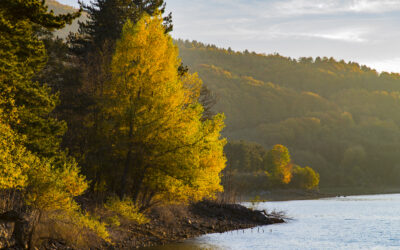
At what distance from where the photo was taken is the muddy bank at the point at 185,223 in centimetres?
2562

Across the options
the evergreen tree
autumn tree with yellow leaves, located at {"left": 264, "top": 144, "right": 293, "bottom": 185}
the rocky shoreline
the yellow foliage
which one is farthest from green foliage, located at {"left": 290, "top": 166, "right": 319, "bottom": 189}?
the yellow foliage

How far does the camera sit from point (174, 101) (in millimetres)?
26000

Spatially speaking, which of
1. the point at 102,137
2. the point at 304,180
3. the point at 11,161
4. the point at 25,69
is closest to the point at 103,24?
the point at 102,137

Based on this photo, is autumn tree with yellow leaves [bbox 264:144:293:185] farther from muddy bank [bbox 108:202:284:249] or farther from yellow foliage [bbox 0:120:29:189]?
yellow foliage [bbox 0:120:29:189]

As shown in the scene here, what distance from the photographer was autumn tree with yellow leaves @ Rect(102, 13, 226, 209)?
2577 centimetres

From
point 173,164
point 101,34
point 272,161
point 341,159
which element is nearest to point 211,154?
point 173,164

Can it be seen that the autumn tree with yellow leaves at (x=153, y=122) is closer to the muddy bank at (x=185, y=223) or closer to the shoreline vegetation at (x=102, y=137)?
the shoreline vegetation at (x=102, y=137)

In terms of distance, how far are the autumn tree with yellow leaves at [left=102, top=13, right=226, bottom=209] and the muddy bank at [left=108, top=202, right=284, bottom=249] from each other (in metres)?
2.33

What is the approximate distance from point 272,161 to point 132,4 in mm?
A: 85295

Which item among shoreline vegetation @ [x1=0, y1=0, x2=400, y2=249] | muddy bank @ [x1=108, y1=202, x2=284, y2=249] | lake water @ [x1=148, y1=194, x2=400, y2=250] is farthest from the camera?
lake water @ [x1=148, y1=194, x2=400, y2=250]

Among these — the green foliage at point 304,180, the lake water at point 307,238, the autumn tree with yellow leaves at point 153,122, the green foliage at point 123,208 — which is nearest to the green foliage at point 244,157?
the green foliage at point 304,180

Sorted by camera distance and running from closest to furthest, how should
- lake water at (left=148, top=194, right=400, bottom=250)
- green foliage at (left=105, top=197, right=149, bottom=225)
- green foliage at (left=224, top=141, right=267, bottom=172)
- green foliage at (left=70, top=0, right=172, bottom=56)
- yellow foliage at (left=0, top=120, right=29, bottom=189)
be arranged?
1. yellow foliage at (left=0, top=120, right=29, bottom=189)
2. green foliage at (left=105, top=197, right=149, bottom=225)
3. lake water at (left=148, top=194, right=400, bottom=250)
4. green foliage at (left=70, top=0, right=172, bottom=56)
5. green foliage at (left=224, top=141, right=267, bottom=172)

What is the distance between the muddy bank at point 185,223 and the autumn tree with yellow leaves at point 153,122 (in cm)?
233

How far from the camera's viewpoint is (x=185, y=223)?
108 ft
